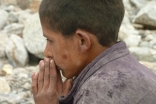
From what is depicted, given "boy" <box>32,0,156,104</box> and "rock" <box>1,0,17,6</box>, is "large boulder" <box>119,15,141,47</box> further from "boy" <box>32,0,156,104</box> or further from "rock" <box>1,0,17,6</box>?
"boy" <box>32,0,156,104</box>

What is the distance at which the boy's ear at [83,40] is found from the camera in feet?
5.33

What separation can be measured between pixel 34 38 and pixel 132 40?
6.22 ft

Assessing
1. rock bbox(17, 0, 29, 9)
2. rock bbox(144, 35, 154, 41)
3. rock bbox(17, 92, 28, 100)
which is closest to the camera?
rock bbox(17, 92, 28, 100)

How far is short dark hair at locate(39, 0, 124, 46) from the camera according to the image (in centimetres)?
163

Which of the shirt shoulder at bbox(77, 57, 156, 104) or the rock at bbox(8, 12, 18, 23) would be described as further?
the rock at bbox(8, 12, 18, 23)

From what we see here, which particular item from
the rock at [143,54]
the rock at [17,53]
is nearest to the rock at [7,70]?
the rock at [17,53]

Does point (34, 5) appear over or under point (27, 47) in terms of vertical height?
under

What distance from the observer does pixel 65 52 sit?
170 cm

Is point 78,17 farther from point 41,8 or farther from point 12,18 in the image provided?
point 12,18

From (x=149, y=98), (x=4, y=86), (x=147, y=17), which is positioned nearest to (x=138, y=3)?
(x=147, y=17)

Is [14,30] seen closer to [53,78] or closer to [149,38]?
[149,38]

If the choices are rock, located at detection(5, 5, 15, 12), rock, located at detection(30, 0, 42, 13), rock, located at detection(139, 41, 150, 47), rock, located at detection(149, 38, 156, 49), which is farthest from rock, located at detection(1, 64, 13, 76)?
rock, located at detection(5, 5, 15, 12)

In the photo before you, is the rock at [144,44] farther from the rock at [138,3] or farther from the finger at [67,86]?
the finger at [67,86]

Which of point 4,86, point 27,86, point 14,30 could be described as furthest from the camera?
point 14,30
